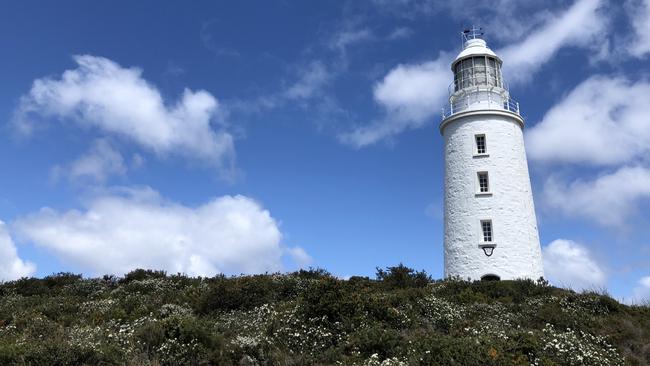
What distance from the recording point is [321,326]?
13516 millimetres

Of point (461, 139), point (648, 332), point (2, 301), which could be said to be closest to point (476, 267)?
point (461, 139)

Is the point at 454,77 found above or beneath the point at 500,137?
above

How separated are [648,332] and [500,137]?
13135 millimetres

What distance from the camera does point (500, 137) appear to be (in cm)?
2603

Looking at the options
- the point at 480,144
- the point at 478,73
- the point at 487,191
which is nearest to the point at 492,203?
the point at 487,191

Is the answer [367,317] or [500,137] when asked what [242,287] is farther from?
[500,137]

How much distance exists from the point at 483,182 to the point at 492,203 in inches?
45.4

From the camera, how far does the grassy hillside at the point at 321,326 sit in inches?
452

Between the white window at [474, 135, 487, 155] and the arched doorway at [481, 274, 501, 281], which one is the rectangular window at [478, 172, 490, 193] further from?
the arched doorway at [481, 274, 501, 281]

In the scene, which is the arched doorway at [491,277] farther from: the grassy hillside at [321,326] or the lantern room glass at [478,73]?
the lantern room glass at [478,73]

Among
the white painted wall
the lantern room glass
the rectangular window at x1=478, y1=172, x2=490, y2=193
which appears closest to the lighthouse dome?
the lantern room glass

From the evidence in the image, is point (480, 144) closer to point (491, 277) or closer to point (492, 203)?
point (492, 203)

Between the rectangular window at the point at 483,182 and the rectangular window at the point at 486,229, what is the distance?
Result: 1.41 metres

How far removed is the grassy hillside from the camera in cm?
1148
